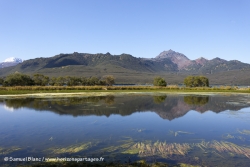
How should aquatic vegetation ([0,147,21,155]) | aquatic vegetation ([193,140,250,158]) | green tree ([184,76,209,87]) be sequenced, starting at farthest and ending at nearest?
1. green tree ([184,76,209,87])
2. aquatic vegetation ([193,140,250,158])
3. aquatic vegetation ([0,147,21,155])

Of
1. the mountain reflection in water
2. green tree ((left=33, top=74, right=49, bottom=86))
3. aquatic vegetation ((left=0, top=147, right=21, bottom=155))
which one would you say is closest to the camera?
aquatic vegetation ((left=0, top=147, right=21, bottom=155))

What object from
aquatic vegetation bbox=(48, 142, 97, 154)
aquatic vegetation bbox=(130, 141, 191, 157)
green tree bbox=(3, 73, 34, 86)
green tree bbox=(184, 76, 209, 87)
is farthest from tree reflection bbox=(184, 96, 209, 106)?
green tree bbox=(3, 73, 34, 86)

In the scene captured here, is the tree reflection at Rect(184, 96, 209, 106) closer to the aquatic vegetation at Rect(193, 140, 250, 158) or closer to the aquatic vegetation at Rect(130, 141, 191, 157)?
the aquatic vegetation at Rect(193, 140, 250, 158)

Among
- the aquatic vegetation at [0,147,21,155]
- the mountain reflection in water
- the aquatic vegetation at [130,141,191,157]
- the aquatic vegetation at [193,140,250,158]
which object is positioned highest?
the mountain reflection in water

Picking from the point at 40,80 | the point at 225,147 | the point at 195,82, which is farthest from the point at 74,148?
the point at 195,82

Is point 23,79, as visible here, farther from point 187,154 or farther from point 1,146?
point 187,154

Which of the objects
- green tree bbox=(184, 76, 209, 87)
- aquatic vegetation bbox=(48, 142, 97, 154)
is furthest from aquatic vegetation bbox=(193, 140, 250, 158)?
green tree bbox=(184, 76, 209, 87)

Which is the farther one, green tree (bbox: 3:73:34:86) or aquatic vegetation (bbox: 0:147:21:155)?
green tree (bbox: 3:73:34:86)

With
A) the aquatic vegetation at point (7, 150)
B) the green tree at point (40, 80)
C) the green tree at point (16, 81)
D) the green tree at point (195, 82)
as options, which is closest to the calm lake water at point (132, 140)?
the aquatic vegetation at point (7, 150)

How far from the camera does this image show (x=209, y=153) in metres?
9.45

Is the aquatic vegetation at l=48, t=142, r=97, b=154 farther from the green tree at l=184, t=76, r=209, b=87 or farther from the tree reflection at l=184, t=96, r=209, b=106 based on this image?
the green tree at l=184, t=76, r=209, b=87

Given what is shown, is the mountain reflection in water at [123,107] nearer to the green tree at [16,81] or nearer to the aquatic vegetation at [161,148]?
the aquatic vegetation at [161,148]

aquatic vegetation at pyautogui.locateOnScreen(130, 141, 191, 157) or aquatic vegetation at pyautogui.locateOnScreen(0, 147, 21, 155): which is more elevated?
aquatic vegetation at pyautogui.locateOnScreen(0, 147, 21, 155)

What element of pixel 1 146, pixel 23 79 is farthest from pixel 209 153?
pixel 23 79
